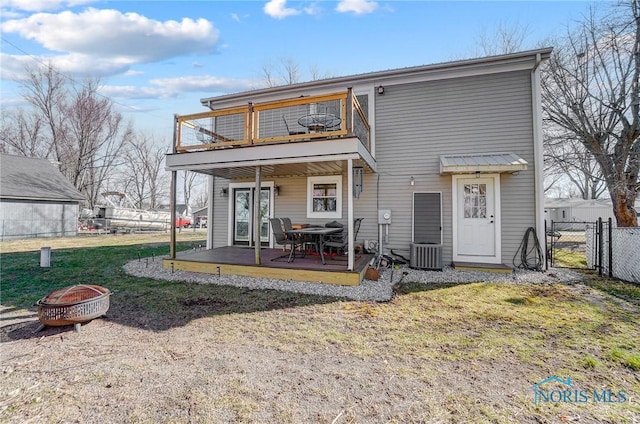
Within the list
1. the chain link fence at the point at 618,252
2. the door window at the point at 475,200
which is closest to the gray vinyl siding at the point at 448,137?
the door window at the point at 475,200

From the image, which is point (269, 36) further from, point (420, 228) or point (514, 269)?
point (514, 269)

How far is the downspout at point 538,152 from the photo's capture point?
6773mm

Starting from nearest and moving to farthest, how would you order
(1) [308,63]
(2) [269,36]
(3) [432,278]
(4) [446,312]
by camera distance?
1. (4) [446,312]
2. (3) [432,278]
3. (2) [269,36]
4. (1) [308,63]

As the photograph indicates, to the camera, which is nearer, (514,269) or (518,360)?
(518,360)

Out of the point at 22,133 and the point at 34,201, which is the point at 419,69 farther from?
the point at 22,133

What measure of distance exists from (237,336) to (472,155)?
6749mm

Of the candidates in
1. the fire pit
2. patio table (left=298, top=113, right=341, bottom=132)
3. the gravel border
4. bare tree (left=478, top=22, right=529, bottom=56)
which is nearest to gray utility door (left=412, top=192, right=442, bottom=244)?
the gravel border

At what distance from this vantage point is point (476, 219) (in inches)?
286

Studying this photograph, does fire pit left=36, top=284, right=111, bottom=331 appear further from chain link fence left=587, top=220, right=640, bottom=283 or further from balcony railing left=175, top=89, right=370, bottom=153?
chain link fence left=587, top=220, right=640, bottom=283

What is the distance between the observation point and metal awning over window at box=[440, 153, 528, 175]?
6.29 m

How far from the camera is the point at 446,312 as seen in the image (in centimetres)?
420

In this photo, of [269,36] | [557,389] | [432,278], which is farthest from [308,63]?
[557,389]

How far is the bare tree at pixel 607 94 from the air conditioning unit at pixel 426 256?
7839 millimetres

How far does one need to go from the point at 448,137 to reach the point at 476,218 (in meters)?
2.16
